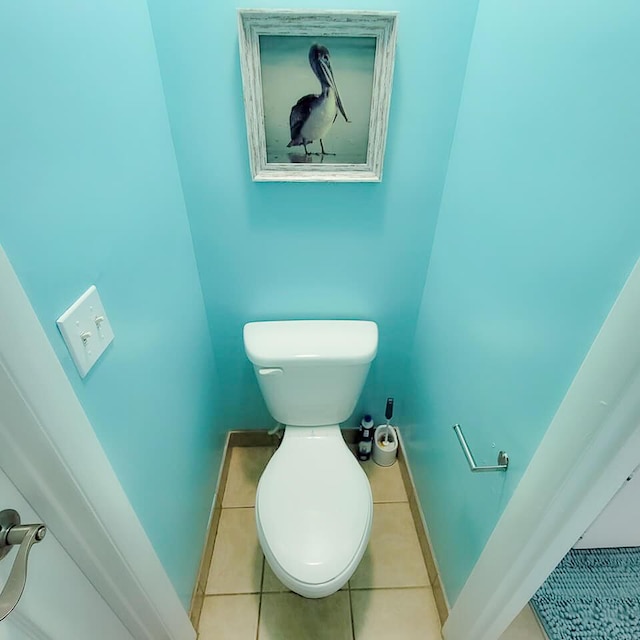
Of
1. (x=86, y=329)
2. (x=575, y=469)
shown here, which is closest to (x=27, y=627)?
(x=86, y=329)

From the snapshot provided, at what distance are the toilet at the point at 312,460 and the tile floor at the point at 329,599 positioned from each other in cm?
35

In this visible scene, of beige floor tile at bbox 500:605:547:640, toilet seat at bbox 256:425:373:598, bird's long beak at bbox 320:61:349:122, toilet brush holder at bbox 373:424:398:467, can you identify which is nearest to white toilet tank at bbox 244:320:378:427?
toilet seat at bbox 256:425:373:598

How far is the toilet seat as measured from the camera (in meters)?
0.95

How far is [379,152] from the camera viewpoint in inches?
39.2

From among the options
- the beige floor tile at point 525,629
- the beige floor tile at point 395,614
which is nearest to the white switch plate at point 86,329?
the beige floor tile at point 395,614

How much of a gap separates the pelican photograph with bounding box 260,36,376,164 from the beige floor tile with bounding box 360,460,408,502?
1259 mm

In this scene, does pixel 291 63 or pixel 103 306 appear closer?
pixel 103 306

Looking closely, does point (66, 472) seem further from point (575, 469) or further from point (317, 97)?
point (317, 97)

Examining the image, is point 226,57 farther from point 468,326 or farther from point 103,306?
point 468,326

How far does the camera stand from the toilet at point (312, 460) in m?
0.97

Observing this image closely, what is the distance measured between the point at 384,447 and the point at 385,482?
0.47 ft

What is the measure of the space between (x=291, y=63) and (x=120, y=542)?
1083 mm

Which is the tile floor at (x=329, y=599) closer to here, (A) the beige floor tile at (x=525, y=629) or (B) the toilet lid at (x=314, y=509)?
(A) the beige floor tile at (x=525, y=629)

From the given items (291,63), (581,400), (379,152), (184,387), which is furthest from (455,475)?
(291,63)
